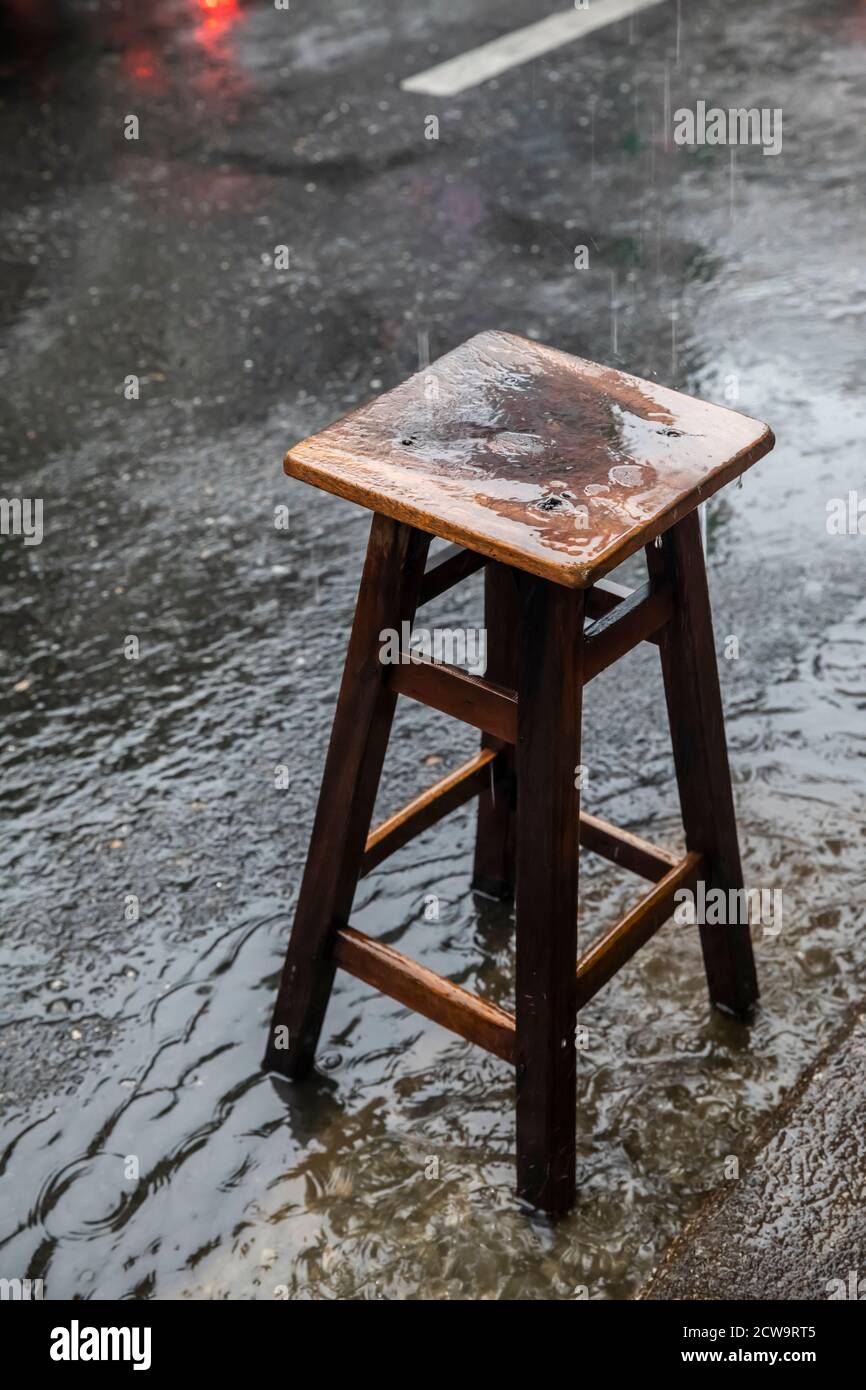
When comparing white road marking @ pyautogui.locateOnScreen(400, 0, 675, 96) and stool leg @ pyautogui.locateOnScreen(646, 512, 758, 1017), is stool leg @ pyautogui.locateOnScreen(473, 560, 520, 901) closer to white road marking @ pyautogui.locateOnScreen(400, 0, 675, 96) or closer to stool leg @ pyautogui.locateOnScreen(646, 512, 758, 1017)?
stool leg @ pyautogui.locateOnScreen(646, 512, 758, 1017)

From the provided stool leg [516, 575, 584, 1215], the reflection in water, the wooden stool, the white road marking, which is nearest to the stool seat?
the wooden stool

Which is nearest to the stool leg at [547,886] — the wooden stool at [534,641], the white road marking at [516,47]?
the wooden stool at [534,641]

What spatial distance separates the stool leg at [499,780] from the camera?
2957 millimetres

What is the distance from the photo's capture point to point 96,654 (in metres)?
4.37

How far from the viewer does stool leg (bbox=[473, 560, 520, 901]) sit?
2.96 meters

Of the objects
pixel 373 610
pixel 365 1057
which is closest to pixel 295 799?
pixel 365 1057

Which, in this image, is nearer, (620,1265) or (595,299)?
(620,1265)

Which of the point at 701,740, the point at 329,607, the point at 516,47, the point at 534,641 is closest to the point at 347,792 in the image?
the point at 534,641

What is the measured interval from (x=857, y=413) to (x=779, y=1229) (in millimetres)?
3059

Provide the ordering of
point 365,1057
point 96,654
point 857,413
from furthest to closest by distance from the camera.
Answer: point 857,413 < point 96,654 < point 365,1057

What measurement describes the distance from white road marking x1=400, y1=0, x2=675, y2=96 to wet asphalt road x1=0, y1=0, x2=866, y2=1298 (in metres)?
0.15

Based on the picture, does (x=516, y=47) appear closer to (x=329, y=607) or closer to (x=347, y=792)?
(x=329, y=607)

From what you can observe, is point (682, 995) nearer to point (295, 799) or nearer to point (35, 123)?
point (295, 799)

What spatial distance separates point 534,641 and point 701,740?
0.60 meters
